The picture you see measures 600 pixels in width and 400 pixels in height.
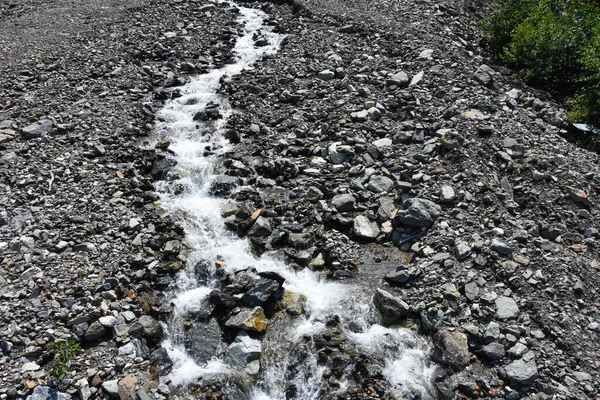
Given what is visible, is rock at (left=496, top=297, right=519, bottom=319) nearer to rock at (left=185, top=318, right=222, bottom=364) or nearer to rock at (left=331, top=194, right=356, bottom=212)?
rock at (left=331, top=194, right=356, bottom=212)

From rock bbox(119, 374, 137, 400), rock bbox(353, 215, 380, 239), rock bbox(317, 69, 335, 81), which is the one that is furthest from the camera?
rock bbox(317, 69, 335, 81)

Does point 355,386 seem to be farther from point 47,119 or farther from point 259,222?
point 47,119

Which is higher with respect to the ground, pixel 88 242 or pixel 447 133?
pixel 447 133

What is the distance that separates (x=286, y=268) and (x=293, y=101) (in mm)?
6337

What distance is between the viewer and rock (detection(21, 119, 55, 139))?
460 inches

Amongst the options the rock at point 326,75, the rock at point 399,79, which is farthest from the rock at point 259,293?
the rock at point 326,75

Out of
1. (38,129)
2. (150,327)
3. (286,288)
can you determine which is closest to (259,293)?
(286,288)

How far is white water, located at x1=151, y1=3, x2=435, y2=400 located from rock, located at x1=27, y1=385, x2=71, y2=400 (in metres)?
1.60

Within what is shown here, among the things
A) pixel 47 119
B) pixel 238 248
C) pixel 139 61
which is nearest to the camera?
pixel 238 248

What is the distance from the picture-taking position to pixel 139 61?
15836mm

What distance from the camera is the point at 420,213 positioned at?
372 inches

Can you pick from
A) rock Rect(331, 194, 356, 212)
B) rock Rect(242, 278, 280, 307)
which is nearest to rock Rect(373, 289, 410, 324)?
rock Rect(242, 278, 280, 307)

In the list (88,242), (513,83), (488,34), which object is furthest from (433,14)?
(88,242)

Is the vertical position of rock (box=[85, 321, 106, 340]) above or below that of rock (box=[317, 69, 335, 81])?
below
